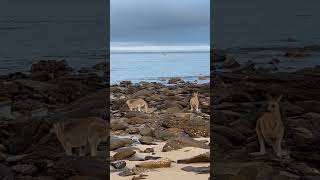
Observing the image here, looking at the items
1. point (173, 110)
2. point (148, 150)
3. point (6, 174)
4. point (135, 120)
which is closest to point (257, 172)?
point (6, 174)

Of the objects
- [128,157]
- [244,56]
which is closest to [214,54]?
[244,56]

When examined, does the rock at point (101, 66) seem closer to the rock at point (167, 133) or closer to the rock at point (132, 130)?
the rock at point (167, 133)

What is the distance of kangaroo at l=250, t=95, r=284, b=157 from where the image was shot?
11.8 feet

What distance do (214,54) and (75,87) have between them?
1089 mm

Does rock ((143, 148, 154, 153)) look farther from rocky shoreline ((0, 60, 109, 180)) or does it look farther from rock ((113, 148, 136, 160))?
rocky shoreline ((0, 60, 109, 180))

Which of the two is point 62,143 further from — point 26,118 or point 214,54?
point 214,54

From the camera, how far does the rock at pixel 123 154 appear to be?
4.59 m

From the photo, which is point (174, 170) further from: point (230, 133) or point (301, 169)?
point (301, 169)

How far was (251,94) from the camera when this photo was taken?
3959mm

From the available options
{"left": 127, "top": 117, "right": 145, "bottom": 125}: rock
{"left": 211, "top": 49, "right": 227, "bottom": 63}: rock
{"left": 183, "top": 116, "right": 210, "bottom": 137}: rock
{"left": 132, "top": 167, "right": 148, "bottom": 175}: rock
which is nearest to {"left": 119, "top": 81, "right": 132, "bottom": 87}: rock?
{"left": 127, "top": 117, "right": 145, "bottom": 125}: rock

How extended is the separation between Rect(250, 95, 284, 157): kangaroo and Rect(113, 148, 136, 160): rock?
139 centimetres

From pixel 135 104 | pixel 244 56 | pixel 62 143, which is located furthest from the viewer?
pixel 135 104

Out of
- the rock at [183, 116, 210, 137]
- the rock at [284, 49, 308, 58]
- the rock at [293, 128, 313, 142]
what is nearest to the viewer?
the rock at [293, 128, 313, 142]

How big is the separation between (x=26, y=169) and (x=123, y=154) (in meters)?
1.31
